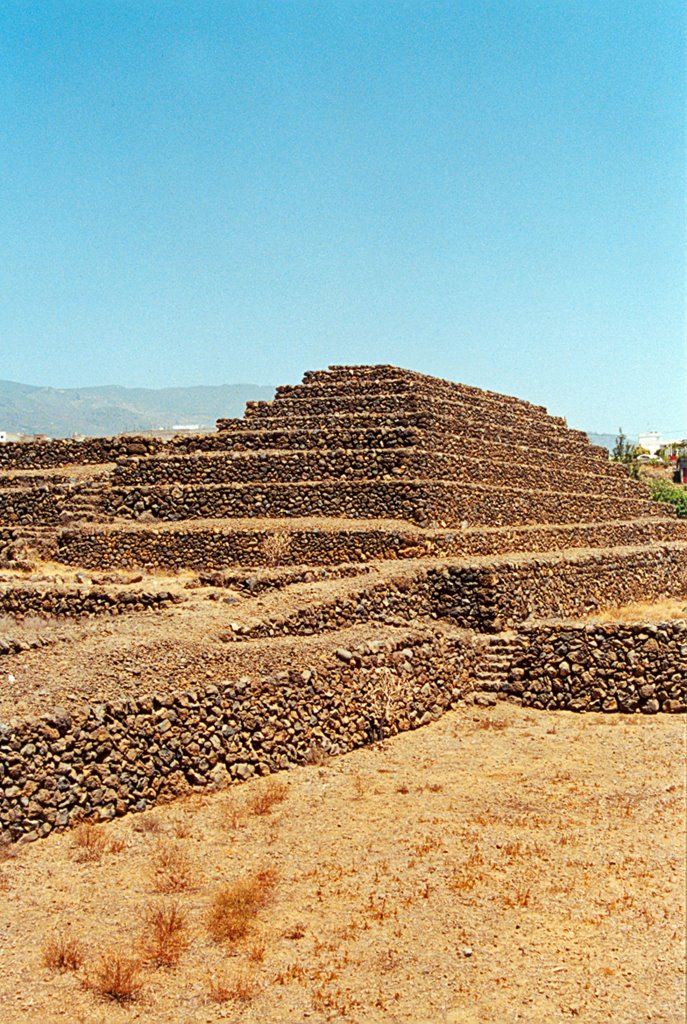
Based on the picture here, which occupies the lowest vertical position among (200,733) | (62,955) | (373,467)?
(62,955)

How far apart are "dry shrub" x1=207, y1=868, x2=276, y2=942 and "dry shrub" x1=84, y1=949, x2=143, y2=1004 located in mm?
913

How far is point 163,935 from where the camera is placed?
386 inches

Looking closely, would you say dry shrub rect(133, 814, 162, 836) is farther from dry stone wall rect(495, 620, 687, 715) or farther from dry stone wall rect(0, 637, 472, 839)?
dry stone wall rect(495, 620, 687, 715)

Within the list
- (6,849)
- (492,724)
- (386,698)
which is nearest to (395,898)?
(6,849)

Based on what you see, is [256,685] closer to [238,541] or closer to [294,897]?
[294,897]

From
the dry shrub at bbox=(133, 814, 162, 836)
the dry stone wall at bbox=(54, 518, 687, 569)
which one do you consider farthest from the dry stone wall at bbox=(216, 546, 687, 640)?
the dry shrub at bbox=(133, 814, 162, 836)

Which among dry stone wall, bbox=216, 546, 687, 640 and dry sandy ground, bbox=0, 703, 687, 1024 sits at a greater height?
dry stone wall, bbox=216, 546, 687, 640

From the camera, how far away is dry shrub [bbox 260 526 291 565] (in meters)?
23.1

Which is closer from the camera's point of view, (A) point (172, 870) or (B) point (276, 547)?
(A) point (172, 870)

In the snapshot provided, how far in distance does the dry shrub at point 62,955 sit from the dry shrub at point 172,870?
1447 millimetres

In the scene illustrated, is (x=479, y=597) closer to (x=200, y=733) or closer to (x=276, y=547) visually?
(x=276, y=547)

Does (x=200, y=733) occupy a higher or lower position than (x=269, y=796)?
higher

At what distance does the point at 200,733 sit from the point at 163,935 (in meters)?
4.32

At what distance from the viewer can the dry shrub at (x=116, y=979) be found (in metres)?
8.91
